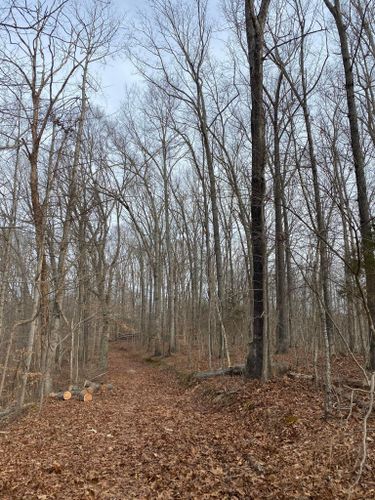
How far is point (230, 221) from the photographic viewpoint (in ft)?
66.5

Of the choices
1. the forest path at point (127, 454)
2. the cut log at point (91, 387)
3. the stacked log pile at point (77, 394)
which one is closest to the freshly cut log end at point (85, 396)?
the stacked log pile at point (77, 394)

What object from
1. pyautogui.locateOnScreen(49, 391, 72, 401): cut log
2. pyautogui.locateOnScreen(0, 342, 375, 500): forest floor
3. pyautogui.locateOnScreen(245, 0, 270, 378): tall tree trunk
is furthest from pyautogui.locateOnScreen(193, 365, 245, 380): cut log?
pyautogui.locateOnScreen(49, 391, 72, 401): cut log

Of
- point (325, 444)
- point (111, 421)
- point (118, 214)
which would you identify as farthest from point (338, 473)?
point (118, 214)

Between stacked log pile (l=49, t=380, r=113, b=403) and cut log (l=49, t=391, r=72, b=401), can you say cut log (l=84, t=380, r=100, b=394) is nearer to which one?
stacked log pile (l=49, t=380, r=113, b=403)

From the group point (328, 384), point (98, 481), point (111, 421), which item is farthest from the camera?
point (111, 421)

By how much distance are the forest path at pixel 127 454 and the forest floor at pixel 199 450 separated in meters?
0.01

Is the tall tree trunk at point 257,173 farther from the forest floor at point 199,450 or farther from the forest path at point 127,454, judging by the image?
the forest path at point 127,454

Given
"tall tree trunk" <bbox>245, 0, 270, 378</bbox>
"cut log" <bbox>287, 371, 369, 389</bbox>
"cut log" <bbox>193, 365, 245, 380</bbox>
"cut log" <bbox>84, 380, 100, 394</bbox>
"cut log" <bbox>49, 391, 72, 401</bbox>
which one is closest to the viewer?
"cut log" <bbox>287, 371, 369, 389</bbox>

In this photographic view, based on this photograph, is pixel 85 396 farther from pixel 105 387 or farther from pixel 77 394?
pixel 105 387

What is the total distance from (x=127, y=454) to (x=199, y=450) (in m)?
1.04

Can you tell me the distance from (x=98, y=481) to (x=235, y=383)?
492 centimetres

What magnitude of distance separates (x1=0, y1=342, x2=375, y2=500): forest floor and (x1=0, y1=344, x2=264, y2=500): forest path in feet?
0.05

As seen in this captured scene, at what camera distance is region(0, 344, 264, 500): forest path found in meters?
4.32

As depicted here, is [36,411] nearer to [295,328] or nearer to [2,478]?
[2,478]
